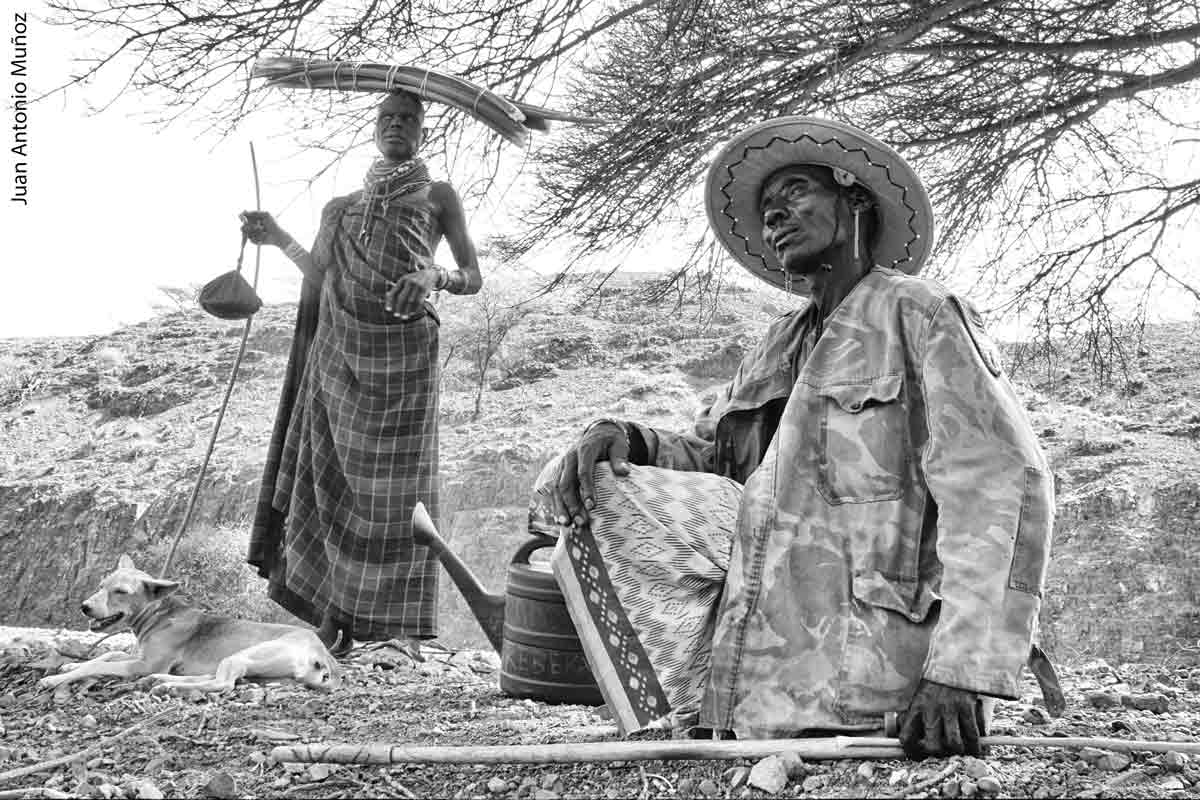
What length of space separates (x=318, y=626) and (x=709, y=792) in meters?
3.49

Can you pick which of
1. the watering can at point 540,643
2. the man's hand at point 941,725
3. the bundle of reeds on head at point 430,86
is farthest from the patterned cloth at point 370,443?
the man's hand at point 941,725

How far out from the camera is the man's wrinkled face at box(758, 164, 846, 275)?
269 centimetres

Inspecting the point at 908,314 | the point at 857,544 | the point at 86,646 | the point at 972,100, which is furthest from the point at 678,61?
the point at 86,646

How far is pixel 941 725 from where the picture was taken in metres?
2.09

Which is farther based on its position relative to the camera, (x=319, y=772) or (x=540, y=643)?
(x=540, y=643)

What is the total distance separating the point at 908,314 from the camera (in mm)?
2436

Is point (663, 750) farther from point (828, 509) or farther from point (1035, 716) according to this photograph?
point (1035, 716)

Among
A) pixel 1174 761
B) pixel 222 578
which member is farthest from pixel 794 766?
pixel 222 578

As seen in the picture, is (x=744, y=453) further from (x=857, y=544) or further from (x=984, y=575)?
(x=984, y=575)

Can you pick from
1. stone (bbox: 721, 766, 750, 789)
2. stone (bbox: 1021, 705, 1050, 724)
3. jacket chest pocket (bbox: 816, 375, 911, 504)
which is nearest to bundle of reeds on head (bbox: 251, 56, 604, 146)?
jacket chest pocket (bbox: 816, 375, 911, 504)

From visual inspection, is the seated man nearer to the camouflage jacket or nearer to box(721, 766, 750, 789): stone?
the camouflage jacket

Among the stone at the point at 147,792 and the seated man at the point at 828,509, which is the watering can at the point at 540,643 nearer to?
the seated man at the point at 828,509

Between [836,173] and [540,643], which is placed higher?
[836,173]

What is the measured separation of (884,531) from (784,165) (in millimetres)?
1031
